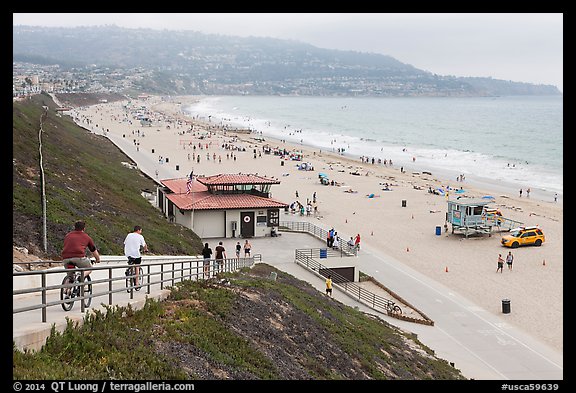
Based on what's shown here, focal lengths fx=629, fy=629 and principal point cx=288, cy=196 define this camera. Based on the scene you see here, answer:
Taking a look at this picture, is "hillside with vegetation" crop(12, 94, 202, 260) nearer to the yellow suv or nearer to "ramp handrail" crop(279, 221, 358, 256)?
"ramp handrail" crop(279, 221, 358, 256)

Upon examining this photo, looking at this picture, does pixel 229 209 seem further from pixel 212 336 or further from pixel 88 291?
pixel 88 291

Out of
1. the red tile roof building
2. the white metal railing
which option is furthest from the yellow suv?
the white metal railing

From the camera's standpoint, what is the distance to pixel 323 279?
956 inches

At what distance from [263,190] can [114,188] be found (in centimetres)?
802

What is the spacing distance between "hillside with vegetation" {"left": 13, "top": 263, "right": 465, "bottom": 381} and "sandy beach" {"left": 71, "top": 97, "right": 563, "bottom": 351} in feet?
29.2

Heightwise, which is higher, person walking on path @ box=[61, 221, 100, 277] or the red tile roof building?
person walking on path @ box=[61, 221, 100, 277]

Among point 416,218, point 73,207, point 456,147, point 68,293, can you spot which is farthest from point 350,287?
point 456,147

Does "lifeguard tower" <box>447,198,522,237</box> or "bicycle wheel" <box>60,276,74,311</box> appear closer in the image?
"bicycle wheel" <box>60,276,74,311</box>

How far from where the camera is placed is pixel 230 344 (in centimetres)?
A: 995

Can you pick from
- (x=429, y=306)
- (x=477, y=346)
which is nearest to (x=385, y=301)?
(x=429, y=306)

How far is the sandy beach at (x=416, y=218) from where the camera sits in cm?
2522

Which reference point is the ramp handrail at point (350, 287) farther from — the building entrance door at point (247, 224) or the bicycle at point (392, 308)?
the building entrance door at point (247, 224)

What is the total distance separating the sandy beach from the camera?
25.2 meters

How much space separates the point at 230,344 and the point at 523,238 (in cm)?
2769
